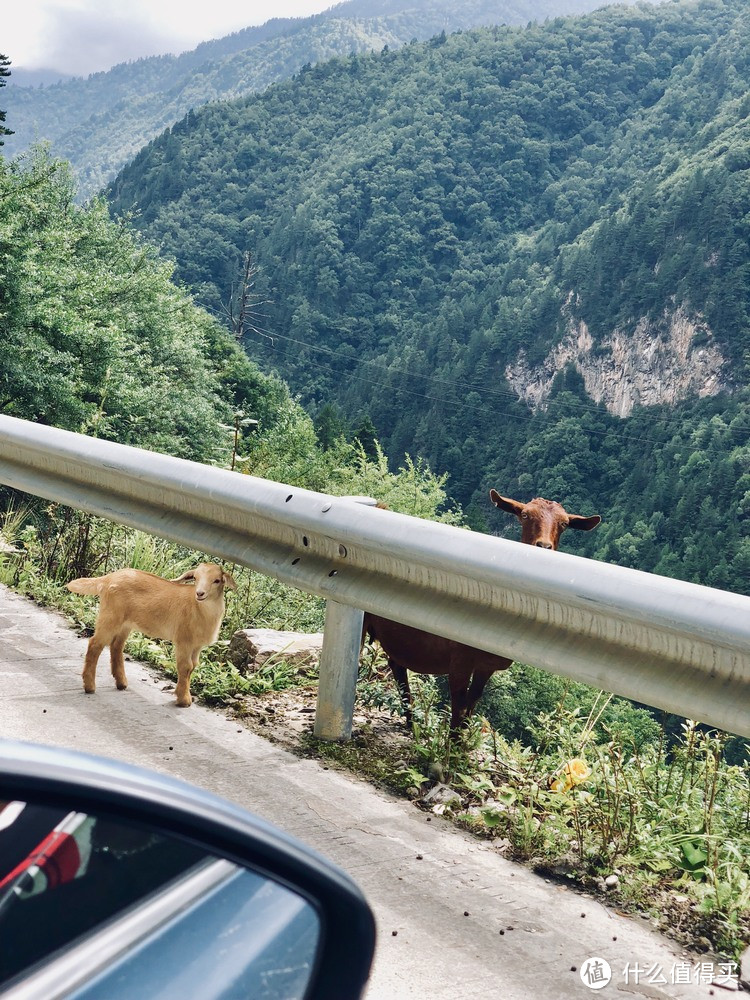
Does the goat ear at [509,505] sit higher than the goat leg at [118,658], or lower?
higher

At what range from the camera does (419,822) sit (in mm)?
2900

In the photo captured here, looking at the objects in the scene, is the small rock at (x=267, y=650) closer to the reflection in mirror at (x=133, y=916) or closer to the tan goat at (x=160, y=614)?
the tan goat at (x=160, y=614)

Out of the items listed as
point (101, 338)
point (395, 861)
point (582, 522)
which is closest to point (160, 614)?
point (395, 861)

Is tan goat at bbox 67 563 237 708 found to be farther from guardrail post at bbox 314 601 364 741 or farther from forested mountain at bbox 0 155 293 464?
forested mountain at bbox 0 155 293 464

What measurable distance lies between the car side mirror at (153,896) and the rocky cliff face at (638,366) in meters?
134

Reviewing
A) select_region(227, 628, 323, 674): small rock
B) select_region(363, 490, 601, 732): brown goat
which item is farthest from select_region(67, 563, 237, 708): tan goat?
select_region(363, 490, 601, 732): brown goat

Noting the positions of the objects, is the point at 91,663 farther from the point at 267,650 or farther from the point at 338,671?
the point at 338,671

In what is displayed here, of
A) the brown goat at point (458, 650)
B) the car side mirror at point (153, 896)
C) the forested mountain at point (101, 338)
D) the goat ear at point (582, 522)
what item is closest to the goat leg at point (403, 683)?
the brown goat at point (458, 650)

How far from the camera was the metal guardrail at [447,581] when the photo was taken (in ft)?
7.72

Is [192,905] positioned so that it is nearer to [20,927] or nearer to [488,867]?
[20,927]

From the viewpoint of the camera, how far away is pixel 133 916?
959 mm

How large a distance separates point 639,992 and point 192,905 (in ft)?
4.59

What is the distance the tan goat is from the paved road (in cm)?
11

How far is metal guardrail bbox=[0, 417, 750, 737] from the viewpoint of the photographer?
7.72 feet
